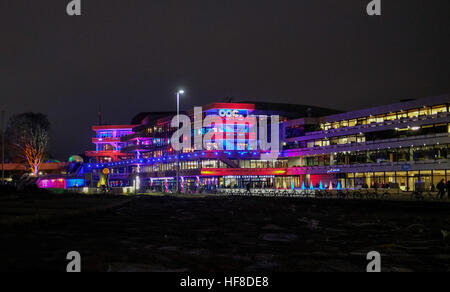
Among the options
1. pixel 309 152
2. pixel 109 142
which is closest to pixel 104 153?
pixel 109 142

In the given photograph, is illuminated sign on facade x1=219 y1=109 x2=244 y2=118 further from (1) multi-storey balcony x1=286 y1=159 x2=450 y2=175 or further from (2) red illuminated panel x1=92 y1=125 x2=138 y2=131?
(2) red illuminated panel x1=92 y1=125 x2=138 y2=131

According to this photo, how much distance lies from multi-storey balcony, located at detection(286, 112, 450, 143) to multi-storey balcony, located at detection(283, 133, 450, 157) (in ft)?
7.42

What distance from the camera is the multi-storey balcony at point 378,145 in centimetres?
6544

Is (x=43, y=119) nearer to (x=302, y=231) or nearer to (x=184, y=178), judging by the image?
(x=184, y=178)

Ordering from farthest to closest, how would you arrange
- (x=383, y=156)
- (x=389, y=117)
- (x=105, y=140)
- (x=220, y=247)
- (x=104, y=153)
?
(x=105, y=140), (x=104, y=153), (x=389, y=117), (x=383, y=156), (x=220, y=247)

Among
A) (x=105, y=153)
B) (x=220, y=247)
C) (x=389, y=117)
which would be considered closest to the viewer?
(x=220, y=247)

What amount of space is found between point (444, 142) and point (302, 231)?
183 ft

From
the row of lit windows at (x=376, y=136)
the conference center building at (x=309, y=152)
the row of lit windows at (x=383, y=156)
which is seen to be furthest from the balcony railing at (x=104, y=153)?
the row of lit windows at (x=383, y=156)

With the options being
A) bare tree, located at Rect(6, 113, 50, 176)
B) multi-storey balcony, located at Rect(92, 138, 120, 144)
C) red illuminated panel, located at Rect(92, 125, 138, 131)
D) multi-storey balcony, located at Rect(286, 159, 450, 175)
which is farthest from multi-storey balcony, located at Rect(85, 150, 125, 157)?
multi-storey balcony, located at Rect(286, 159, 450, 175)

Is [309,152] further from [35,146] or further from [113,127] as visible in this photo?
[113,127]

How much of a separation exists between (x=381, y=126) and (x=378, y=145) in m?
3.34

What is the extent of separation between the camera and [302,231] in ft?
54.3

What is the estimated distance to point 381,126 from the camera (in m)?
76.4
